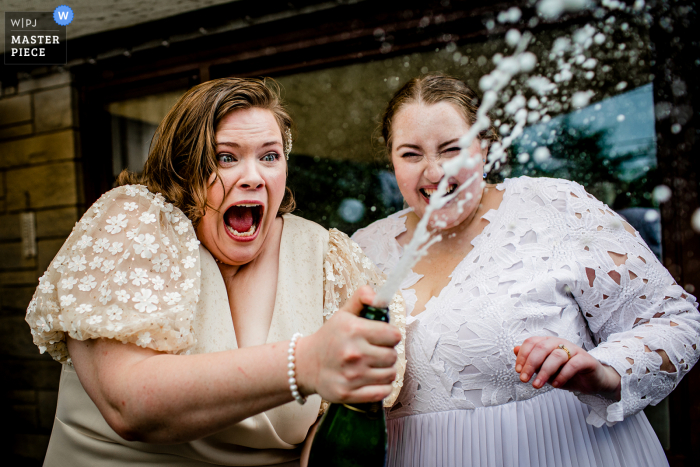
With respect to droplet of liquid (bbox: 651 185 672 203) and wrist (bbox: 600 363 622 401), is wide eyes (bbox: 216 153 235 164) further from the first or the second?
droplet of liquid (bbox: 651 185 672 203)

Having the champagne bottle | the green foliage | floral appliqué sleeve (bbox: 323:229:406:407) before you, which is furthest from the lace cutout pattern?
the green foliage

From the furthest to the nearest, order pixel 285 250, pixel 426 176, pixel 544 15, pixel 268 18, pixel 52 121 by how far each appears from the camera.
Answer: pixel 52 121, pixel 268 18, pixel 544 15, pixel 426 176, pixel 285 250

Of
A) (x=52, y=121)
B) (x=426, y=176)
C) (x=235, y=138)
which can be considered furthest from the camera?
(x=52, y=121)

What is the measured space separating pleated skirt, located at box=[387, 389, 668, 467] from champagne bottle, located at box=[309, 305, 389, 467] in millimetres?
583

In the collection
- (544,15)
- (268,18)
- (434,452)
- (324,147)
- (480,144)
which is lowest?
(434,452)

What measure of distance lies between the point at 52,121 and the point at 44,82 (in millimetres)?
312

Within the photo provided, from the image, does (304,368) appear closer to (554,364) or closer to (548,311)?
(554,364)

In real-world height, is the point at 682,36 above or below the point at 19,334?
above

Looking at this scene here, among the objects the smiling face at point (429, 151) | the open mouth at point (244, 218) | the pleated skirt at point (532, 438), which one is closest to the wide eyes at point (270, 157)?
the open mouth at point (244, 218)

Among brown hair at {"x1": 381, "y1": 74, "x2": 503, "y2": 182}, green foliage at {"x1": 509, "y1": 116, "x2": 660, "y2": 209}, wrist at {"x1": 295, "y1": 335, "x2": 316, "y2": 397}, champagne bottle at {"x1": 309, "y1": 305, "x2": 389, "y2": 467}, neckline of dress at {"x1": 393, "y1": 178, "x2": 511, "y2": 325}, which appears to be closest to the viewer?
wrist at {"x1": 295, "y1": 335, "x2": 316, "y2": 397}

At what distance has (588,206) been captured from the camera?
156cm

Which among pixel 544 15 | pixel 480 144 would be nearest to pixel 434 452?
pixel 480 144

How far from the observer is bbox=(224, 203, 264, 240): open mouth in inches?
54.4

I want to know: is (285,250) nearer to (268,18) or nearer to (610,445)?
(610,445)
